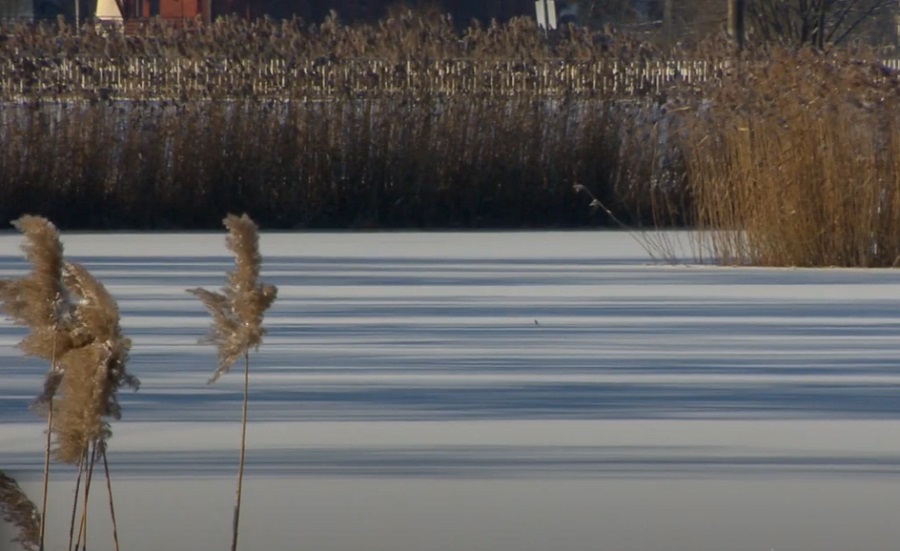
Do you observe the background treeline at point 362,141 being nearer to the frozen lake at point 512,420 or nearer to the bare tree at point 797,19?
the frozen lake at point 512,420

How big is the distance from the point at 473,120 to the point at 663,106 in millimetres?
1554

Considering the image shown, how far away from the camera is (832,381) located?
7.46 metres

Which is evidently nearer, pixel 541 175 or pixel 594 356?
pixel 594 356

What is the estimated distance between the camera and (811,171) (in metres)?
11.7

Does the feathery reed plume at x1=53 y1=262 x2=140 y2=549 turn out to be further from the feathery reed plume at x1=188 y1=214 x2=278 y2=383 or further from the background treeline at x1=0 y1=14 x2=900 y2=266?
the background treeline at x1=0 y1=14 x2=900 y2=266

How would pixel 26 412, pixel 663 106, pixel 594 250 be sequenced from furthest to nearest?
pixel 663 106 → pixel 594 250 → pixel 26 412

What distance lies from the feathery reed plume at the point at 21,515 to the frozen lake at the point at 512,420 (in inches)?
5.7

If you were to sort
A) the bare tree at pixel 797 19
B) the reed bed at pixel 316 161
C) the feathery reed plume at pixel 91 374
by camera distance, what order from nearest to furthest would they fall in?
1. the feathery reed plume at pixel 91 374
2. the reed bed at pixel 316 161
3. the bare tree at pixel 797 19

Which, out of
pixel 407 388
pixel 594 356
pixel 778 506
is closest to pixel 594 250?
pixel 594 356

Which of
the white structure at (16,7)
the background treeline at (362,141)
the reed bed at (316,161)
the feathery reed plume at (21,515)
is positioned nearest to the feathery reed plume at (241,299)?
the feathery reed plume at (21,515)

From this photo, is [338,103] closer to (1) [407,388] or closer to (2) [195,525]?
(1) [407,388]

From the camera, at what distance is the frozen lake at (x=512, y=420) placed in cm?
514

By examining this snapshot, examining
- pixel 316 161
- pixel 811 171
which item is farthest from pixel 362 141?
pixel 811 171

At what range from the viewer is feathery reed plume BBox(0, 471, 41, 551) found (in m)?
3.54
